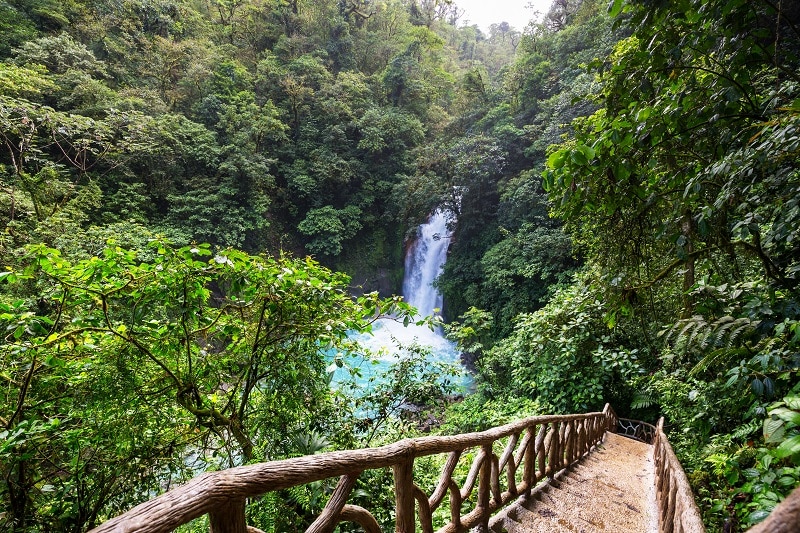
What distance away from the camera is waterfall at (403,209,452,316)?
18.1 metres

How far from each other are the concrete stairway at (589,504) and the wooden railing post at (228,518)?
7.34 ft

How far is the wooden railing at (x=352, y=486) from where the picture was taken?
841 millimetres

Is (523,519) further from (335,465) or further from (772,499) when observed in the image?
(335,465)

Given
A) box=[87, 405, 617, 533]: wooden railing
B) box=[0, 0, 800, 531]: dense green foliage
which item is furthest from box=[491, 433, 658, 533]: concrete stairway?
box=[0, 0, 800, 531]: dense green foliage

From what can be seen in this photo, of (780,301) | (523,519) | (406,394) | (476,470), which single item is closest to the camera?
(780,301)

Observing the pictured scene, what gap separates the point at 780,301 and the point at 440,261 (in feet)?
55.3

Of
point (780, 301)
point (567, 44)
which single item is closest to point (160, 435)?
point (780, 301)

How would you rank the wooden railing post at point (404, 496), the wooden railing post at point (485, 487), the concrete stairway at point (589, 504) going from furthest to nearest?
the concrete stairway at point (589, 504) < the wooden railing post at point (485, 487) < the wooden railing post at point (404, 496)

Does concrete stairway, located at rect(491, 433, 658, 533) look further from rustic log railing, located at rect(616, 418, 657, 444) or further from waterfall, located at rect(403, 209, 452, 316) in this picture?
waterfall, located at rect(403, 209, 452, 316)

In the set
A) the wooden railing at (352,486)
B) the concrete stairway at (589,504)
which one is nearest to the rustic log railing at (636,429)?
the concrete stairway at (589,504)

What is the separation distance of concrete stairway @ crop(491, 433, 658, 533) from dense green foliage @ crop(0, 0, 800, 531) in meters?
0.68

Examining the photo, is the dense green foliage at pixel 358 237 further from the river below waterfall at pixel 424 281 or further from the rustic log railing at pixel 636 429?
the river below waterfall at pixel 424 281

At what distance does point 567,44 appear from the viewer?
15859mm

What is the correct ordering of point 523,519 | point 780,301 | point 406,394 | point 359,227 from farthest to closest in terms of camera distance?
point 359,227 < point 406,394 < point 523,519 < point 780,301
